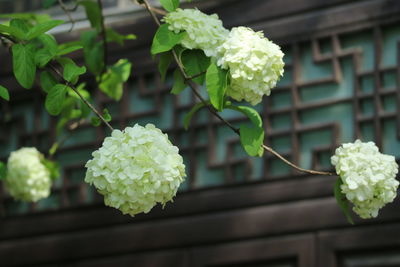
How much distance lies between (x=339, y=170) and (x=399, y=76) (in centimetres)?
147

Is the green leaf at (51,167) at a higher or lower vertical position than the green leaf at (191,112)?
higher

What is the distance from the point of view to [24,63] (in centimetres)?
252

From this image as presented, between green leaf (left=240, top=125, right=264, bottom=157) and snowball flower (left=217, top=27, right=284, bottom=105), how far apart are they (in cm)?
13

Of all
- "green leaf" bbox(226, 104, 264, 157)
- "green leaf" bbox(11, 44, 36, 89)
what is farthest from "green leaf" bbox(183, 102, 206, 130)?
"green leaf" bbox(11, 44, 36, 89)

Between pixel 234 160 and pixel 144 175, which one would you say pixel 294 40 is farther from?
pixel 144 175

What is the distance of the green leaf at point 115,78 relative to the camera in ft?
12.0

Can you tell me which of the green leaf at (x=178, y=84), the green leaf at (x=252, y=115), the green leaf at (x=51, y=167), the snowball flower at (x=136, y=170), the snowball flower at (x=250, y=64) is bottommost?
the snowball flower at (x=136, y=170)

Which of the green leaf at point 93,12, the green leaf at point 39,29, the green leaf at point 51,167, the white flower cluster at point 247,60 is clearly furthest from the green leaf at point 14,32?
the green leaf at point 51,167

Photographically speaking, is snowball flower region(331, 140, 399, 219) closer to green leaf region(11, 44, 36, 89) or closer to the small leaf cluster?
the small leaf cluster

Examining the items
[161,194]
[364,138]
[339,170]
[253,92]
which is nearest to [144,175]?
[161,194]

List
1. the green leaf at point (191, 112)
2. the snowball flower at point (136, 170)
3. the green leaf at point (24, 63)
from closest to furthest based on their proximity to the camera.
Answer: the snowball flower at point (136, 170) → the green leaf at point (24, 63) → the green leaf at point (191, 112)

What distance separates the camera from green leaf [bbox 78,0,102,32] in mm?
3459

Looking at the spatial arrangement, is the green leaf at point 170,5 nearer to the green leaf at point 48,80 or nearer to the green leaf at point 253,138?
the green leaf at point 253,138

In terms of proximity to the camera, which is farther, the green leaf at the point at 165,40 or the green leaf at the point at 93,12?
the green leaf at the point at 93,12
